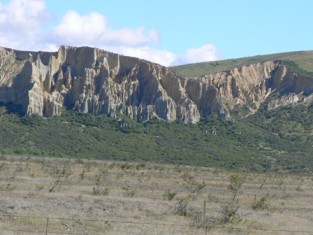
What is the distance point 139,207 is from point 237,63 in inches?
5197

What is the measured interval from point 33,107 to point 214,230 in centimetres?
8469

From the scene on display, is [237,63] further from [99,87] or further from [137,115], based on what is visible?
[99,87]

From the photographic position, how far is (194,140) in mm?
107938

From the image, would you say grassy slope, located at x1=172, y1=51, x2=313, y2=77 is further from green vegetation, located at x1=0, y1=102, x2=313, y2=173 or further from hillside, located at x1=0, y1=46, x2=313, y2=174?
green vegetation, located at x1=0, y1=102, x2=313, y2=173

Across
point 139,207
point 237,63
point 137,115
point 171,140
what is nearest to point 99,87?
point 137,115

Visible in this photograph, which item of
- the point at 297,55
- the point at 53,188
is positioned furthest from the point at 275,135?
the point at 53,188

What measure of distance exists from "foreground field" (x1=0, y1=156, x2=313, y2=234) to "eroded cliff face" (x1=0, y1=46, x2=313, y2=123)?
2386 inches

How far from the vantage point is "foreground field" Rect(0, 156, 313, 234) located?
1077 inches

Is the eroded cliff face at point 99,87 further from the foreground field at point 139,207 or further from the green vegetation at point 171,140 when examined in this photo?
the foreground field at point 139,207

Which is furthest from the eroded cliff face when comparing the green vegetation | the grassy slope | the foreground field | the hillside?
the foreground field

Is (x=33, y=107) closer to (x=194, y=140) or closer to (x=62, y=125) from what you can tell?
(x=62, y=125)

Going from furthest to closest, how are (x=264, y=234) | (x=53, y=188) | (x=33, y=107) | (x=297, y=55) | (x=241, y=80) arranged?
(x=297, y=55), (x=241, y=80), (x=33, y=107), (x=53, y=188), (x=264, y=234)

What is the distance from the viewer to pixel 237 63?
540ft

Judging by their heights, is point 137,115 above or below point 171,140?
above
